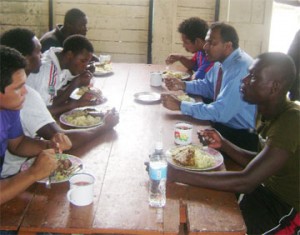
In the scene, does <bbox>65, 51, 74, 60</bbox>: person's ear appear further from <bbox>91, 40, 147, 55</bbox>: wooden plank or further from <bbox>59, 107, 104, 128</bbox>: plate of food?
<bbox>91, 40, 147, 55</bbox>: wooden plank

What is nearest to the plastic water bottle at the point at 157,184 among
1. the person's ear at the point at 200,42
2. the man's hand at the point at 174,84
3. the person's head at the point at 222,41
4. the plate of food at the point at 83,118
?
the plate of food at the point at 83,118

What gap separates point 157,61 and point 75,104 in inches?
122

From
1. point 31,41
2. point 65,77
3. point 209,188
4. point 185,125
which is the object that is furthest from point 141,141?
point 65,77

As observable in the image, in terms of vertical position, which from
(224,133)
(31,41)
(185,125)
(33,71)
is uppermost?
(31,41)

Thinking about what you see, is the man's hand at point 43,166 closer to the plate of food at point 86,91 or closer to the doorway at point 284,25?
the plate of food at point 86,91

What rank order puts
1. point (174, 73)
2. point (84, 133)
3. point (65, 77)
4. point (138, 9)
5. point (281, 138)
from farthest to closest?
1. point (138, 9)
2. point (174, 73)
3. point (65, 77)
4. point (84, 133)
5. point (281, 138)

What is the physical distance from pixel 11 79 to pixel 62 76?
64.2 inches

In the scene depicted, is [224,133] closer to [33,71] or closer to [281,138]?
[281,138]

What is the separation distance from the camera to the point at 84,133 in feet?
7.91

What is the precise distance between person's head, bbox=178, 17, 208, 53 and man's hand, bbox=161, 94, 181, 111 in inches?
54.0

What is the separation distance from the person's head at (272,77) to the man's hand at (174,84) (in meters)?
1.48

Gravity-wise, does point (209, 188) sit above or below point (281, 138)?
below

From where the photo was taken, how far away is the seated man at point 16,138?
1727 millimetres

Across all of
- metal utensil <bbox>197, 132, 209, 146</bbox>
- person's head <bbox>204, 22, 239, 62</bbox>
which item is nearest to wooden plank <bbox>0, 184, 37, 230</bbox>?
metal utensil <bbox>197, 132, 209, 146</bbox>
